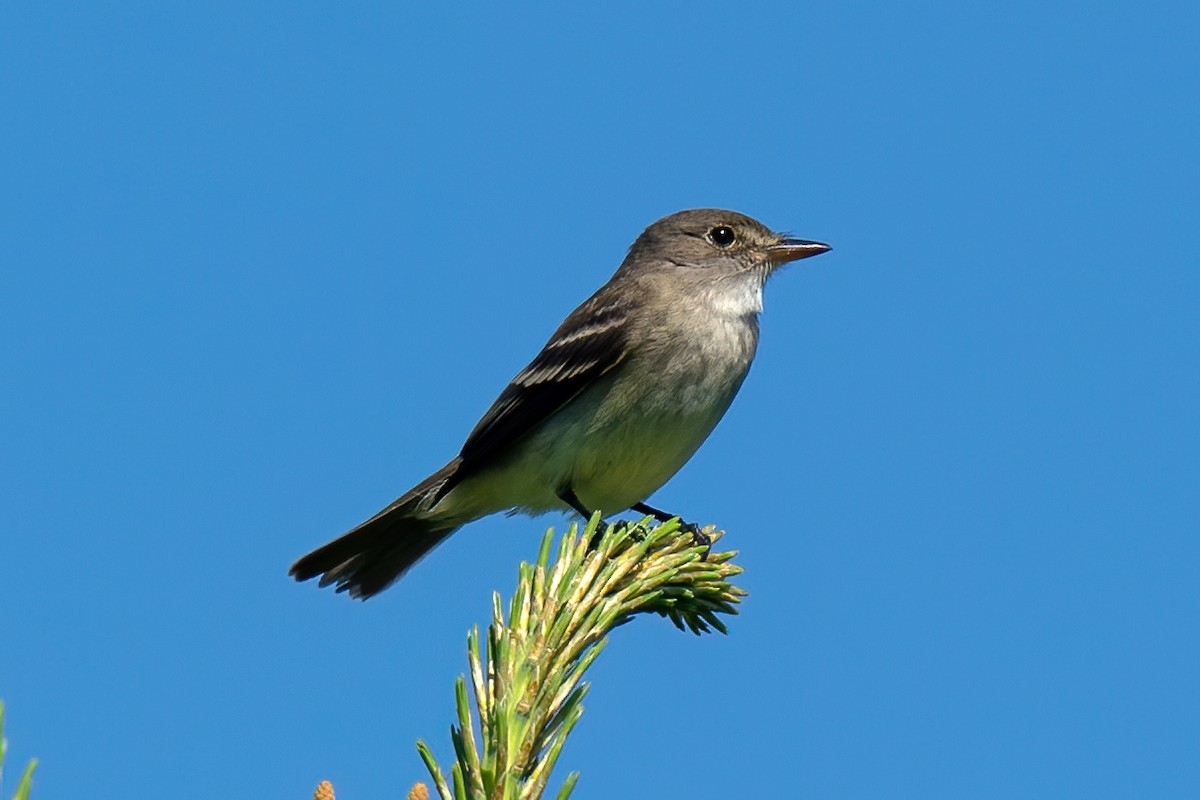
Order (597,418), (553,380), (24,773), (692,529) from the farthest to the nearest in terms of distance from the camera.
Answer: (553,380) < (597,418) < (692,529) < (24,773)

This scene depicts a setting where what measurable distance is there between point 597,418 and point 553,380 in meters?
0.38

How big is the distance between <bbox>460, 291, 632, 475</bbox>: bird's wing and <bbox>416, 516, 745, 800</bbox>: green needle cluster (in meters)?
2.20

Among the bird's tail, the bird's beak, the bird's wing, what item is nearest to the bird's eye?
the bird's beak

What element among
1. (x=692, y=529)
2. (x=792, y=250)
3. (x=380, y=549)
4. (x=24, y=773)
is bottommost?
(x=24, y=773)

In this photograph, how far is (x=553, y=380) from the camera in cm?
680

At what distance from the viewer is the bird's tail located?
704cm

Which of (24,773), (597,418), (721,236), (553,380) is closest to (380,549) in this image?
(553,380)

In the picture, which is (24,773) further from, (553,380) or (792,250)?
(792,250)

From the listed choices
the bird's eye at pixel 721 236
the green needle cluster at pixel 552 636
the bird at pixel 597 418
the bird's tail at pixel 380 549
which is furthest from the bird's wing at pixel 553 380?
the green needle cluster at pixel 552 636

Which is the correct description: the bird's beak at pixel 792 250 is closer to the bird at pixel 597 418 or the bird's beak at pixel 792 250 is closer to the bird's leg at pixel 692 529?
the bird at pixel 597 418

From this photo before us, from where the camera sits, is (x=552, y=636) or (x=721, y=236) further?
(x=721, y=236)

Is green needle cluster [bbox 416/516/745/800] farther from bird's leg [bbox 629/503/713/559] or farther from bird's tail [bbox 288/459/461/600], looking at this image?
bird's tail [bbox 288/459/461/600]

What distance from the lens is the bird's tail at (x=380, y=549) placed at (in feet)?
23.1

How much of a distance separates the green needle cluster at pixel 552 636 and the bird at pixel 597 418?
1.97 m
